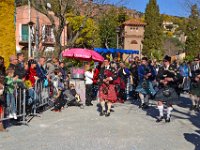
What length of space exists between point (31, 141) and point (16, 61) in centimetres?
294

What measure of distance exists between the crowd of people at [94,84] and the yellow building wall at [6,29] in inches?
73.3

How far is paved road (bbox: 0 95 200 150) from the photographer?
778 cm

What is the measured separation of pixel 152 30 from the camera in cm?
7006

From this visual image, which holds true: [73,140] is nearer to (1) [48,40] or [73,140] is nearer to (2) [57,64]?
(2) [57,64]

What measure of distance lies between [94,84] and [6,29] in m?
3.92

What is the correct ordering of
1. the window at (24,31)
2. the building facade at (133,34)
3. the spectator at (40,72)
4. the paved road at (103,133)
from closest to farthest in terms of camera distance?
the paved road at (103,133) < the spectator at (40,72) < the window at (24,31) < the building facade at (133,34)

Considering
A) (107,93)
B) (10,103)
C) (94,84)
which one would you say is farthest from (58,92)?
(10,103)

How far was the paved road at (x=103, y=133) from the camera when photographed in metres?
7.78

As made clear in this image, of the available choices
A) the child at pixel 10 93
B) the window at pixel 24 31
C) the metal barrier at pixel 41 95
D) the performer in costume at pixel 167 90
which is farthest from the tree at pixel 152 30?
the child at pixel 10 93

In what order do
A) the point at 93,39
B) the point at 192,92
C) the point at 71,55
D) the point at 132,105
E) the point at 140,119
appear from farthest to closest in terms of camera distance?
1. the point at 93,39
2. the point at 71,55
3. the point at 132,105
4. the point at 192,92
5. the point at 140,119

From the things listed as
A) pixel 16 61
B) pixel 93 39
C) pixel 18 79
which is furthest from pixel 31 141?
pixel 93 39

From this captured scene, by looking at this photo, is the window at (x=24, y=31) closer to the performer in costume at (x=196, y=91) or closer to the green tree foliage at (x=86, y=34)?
the green tree foliage at (x=86, y=34)

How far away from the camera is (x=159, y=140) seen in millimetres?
8344

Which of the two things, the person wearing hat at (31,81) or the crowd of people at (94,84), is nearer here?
the crowd of people at (94,84)
